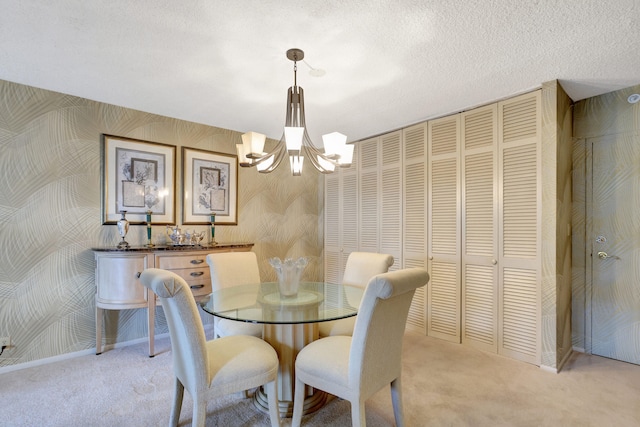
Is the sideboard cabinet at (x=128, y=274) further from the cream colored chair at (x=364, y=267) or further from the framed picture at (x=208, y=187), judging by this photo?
the cream colored chair at (x=364, y=267)

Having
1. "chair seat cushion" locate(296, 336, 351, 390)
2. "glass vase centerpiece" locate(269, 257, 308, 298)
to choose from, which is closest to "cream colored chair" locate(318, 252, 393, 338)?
"glass vase centerpiece" locate(269, 257, 308, 298)

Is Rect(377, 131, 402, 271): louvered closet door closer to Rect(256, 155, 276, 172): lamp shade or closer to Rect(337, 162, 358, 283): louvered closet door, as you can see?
Rect(337, 162, 358, 283): louvered closet door

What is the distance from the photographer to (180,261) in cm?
290

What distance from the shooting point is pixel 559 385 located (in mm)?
2250

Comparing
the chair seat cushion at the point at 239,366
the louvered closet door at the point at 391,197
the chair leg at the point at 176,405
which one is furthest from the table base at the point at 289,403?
the louvered closet door at the point at 391,197

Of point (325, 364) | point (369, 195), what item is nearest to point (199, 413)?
point (325, 364)

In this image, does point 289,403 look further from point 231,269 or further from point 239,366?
point 231,269

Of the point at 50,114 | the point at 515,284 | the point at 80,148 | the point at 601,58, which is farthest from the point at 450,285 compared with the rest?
the point at 50,114

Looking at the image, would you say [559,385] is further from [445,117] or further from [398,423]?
[445,117]

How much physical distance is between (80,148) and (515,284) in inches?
159

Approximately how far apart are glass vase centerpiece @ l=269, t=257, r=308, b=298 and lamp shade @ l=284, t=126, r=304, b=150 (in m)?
0.75

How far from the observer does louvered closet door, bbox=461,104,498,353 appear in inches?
112

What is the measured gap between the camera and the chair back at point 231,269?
8.54 feet

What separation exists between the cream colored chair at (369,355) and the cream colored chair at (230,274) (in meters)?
0.74
